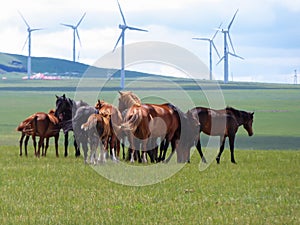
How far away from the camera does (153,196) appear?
49.1 feet

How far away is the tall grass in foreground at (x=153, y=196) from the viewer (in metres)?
12.2

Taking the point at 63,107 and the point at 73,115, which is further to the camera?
the point at 63,107

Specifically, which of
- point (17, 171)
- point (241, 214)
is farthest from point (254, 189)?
Result: point (17, 171)

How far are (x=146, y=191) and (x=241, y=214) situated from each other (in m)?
3.47

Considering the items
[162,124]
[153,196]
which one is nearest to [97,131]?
[162,124]

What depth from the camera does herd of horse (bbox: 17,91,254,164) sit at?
2128cm

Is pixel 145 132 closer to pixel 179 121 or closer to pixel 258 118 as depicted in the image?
pixel 179 121

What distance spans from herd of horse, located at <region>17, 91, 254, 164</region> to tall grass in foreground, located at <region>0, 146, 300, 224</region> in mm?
1105

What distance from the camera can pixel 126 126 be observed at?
20891 mm

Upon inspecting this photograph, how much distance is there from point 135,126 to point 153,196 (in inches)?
240

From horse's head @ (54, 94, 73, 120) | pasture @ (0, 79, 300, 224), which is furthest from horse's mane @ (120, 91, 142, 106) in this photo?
pasture @ (0, 79, 300, 224)

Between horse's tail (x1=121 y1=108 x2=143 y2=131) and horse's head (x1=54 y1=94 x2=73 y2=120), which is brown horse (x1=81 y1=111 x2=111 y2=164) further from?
horse's head (x1=54 y1=94 x2=73 y2=120)

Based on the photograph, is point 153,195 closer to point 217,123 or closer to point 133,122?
point 133,122

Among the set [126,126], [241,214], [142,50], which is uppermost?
[142,50]
